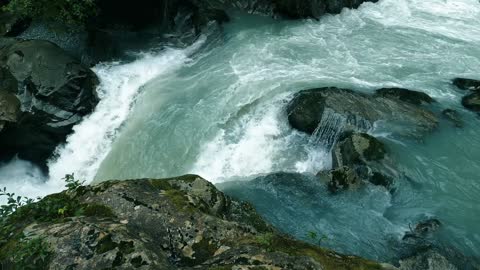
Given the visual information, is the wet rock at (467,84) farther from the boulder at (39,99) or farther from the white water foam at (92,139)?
the boulder at (39,99)

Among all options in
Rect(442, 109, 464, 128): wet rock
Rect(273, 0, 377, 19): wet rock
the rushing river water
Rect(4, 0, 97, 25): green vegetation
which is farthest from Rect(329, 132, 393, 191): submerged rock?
Rect(273, 0, 377, 19): wet rock

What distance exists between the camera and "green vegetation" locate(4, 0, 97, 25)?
1374cm

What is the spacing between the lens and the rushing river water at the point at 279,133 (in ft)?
34.6

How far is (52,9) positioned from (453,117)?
1431cm

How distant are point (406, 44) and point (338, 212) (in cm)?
1123

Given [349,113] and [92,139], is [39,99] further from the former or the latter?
[349,113]

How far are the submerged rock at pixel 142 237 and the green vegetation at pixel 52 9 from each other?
423 inches

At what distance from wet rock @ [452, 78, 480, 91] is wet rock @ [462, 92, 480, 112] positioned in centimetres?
64

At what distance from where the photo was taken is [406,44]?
18469 mm

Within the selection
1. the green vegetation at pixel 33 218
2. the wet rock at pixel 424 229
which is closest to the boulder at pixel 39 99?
the green vegetation at pixel 33 218

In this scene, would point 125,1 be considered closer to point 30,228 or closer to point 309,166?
point 309,166

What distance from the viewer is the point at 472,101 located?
46.9 feet

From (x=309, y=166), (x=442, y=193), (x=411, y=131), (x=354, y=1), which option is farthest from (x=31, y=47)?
(x=354, y=1)

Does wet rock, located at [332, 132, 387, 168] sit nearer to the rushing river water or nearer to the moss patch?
the rushing river water
